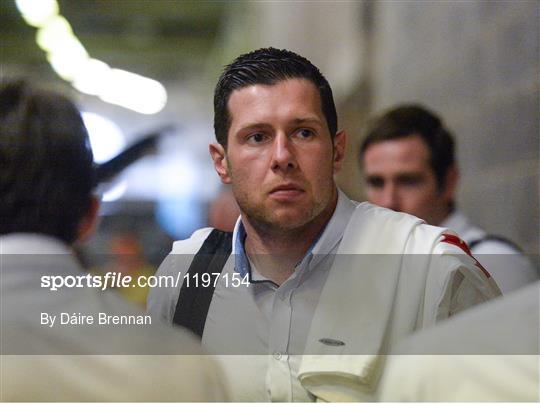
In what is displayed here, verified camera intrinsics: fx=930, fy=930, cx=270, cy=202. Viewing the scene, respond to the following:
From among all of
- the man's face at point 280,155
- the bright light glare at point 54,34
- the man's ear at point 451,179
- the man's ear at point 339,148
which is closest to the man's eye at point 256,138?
the man's face at point 280,155

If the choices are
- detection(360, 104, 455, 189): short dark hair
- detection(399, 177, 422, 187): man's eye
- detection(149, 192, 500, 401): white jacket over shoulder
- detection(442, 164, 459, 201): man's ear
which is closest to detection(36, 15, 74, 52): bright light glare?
detection(149, 192, 500, 401): white jacket over shoulder

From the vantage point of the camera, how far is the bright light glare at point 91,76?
140cm

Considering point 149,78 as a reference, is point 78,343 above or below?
below

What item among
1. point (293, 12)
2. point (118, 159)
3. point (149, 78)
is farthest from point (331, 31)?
point (118, 159)

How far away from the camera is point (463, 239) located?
147 cm

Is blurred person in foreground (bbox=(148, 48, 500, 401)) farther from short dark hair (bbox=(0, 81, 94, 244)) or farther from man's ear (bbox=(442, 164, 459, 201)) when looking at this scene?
man's ear (bbox=(442, 164, 459, 201))

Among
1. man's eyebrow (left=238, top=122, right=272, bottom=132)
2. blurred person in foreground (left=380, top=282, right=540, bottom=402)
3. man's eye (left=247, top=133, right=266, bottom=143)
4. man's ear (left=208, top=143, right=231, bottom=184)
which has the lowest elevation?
blurred person in foreground (left=380, top=282, right=540, bottom=402)

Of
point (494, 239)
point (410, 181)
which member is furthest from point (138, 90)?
point (494, 239)

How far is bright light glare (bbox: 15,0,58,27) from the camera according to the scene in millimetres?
1467

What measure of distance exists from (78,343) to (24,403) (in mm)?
98

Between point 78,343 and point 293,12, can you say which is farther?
point 293,12

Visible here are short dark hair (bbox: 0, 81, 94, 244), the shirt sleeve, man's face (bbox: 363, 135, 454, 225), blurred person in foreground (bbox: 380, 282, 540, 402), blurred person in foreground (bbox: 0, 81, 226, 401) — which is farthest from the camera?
man's face (bbox: 363, 135, 454, 225)

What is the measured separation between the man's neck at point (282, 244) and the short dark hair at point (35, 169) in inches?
11.3

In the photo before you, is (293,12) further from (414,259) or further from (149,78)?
(414,259)
